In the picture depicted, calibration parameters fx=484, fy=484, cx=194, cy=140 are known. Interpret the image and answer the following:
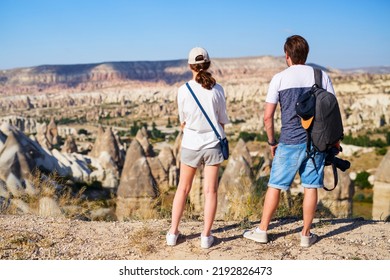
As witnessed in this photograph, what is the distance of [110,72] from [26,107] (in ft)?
149

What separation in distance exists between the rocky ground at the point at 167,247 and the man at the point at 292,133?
23 centimetres

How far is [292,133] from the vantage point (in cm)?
324

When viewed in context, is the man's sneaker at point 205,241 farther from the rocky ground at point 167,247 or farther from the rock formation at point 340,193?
the rock formation at point 340,193

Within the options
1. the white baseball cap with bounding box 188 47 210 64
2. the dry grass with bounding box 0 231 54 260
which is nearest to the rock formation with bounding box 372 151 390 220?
the white baseball cap with bounding box 188 47 210 64

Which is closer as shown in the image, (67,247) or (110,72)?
(67,247)

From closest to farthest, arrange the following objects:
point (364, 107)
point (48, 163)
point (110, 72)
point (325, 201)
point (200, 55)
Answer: point (200, 55) < point (325, 201) < point (48, 163) < point (364, 107) < point (110, 72)

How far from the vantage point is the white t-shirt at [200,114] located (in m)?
3.14

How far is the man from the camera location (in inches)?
125

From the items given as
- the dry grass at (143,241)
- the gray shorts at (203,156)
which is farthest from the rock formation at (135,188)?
the gray shorts at (203,156)

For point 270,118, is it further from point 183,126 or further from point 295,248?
point 295,248

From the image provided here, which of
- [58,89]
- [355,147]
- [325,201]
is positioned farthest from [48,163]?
[58,89]

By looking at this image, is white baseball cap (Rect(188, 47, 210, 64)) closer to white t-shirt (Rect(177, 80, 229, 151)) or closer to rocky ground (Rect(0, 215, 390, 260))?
white t-shirt (Rect(177, 80, 229, 151))

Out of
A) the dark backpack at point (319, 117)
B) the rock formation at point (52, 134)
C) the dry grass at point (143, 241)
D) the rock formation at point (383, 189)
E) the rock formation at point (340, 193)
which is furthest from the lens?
the rock formation at point (52, 134)

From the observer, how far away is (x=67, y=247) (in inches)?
135
